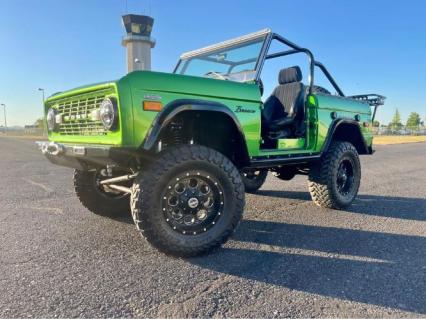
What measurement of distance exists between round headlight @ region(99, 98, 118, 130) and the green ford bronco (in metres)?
0.01

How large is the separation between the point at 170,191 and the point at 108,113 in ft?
2.84

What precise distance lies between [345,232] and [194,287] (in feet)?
7.07

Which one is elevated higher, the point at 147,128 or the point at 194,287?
the point at 147,128

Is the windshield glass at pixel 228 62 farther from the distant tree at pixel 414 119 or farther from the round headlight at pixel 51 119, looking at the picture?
the distant tree at pixel 414 119

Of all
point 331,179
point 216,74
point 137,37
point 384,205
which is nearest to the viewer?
point 216,74

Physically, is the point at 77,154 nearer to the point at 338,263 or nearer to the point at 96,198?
the point at 96,198

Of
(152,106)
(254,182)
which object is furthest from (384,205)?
(152,106)

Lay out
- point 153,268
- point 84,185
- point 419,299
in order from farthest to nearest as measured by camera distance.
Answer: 1. point 84,185
2. point 153,268
3. point 419,299

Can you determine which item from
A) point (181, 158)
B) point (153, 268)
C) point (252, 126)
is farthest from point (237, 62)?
point (153, 268)

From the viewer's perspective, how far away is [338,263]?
3.04 metres

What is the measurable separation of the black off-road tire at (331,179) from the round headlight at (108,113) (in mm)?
3155

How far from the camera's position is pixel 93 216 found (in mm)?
4477

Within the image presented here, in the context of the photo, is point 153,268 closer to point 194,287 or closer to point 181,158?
point 194,287

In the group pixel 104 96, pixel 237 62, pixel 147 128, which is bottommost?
pixel 147 128
